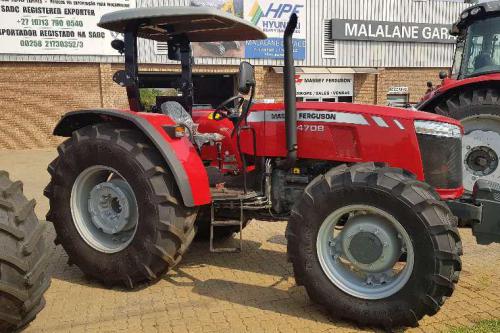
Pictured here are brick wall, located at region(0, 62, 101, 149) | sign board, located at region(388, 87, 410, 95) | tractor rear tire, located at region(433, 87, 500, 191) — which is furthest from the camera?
sign board, located at region(388, 87, 410, 95)

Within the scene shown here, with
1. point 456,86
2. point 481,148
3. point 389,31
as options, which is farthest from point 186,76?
point 389,31

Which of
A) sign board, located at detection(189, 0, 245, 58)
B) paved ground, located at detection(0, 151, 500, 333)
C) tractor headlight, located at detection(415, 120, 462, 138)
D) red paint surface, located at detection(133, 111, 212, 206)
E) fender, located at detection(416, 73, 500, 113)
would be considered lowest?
paved ground, located at detection(0, 151, 500, 333)

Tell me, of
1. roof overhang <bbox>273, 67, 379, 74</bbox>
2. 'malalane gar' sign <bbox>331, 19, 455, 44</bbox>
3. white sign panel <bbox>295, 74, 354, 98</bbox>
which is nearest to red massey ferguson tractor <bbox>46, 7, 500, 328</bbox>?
roof overhang <bbox>273, 67, 379, 74</bbox>

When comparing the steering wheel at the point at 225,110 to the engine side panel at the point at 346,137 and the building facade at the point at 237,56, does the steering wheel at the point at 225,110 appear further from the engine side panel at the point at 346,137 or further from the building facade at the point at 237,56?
the building facade at the point at 237,56

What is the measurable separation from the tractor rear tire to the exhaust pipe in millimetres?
3232

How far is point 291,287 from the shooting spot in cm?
391

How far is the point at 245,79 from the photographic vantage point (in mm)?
3674

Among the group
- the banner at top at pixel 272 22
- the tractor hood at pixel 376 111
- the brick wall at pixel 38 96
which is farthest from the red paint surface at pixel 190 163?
the banner at top at pixel 272 22

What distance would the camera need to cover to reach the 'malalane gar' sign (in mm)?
18344

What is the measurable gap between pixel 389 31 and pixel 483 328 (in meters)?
17.8

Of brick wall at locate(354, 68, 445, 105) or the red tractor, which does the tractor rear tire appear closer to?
the red tractor

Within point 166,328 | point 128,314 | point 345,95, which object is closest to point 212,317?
point 166,328

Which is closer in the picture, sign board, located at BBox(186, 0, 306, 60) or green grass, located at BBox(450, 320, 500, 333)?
green grass, located at BBox(450, 320, 500, 333)

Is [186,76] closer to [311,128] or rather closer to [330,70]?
[311,128]
